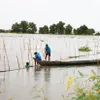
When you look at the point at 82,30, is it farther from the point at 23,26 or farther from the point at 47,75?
the point at 47,75

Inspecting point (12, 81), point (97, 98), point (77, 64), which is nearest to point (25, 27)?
point (77, 64)

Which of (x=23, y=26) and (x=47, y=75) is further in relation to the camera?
(x=23, y=26)

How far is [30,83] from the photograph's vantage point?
46.6ft

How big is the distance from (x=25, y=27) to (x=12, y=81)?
9127 cm

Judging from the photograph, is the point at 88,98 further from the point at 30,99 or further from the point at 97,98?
the point at 30,99

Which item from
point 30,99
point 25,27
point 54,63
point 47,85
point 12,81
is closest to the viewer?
point 30,99

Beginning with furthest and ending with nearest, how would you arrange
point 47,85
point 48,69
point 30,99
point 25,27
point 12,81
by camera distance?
point 25,27 → point 48,69 → point 12,81 → point 47,85 → point 30,99

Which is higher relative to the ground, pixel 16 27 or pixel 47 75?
pixel 16 27

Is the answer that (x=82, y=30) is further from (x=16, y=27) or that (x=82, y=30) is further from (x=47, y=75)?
(x=47, y=75)

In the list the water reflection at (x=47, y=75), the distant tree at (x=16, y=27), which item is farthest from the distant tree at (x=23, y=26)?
the water reflection at (x=47, y=75)

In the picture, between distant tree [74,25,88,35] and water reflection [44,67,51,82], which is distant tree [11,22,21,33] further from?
water reflection [44,67,51,82]

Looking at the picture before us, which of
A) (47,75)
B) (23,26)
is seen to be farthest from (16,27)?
(47,75)

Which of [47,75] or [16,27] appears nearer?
[47,75]

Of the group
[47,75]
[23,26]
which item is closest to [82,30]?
[23,26]
